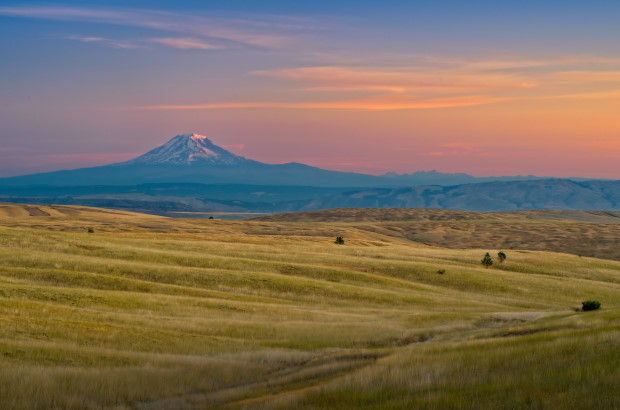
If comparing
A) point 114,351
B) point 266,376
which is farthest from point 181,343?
point 266,376

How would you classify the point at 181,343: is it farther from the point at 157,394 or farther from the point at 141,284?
the point at 141,284

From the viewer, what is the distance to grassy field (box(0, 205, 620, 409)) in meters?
14.3

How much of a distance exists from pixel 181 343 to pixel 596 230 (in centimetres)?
19413

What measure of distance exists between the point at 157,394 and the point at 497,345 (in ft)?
33.2

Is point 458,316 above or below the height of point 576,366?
below

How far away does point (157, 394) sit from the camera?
54.0 ft

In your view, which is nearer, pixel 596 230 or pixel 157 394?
pixel 157 394

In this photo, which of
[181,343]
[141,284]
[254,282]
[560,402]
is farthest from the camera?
[254,282]

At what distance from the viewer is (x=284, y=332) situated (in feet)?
97.8

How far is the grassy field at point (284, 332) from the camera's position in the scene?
47.1 ft

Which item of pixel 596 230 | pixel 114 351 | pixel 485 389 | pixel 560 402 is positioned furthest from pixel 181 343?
pixel 596 230

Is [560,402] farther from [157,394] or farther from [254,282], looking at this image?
[254,282]

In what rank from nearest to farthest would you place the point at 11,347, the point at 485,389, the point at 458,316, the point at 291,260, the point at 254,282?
the point at 485,389, the point at 11,347, the point at 458,316, the point at 254,282, the point at 291,260

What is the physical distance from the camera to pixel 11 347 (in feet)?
63.6
